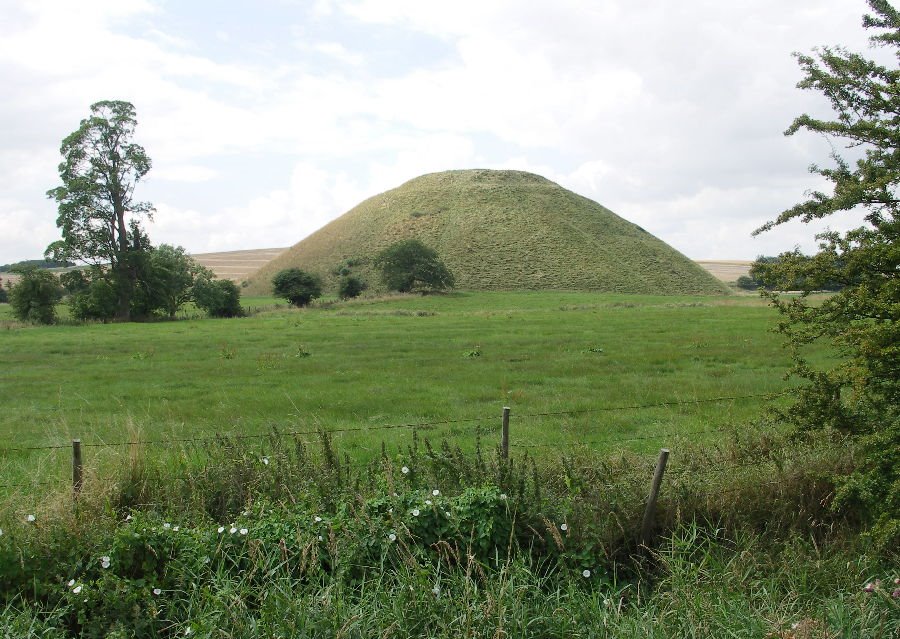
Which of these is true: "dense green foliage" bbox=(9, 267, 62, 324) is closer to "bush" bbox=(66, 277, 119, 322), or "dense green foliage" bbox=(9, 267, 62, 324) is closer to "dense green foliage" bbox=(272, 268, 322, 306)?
"bush" bbox=(66, 277, 119, 322)

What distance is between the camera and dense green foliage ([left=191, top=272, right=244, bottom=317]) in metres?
54.8

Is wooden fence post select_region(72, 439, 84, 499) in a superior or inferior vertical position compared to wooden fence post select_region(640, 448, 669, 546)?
superior

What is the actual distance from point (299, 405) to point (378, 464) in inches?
292

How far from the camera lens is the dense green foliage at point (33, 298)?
46.3m

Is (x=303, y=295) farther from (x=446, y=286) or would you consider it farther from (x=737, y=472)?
(x=737, y=472)

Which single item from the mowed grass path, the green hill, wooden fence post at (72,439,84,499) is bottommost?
the mowed grass path

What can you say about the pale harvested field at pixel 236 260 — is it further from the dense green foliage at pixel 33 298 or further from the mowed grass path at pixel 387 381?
the mowed grass path at pixel 387 381

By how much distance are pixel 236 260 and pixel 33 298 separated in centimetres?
12265

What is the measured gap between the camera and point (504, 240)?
10512 cm

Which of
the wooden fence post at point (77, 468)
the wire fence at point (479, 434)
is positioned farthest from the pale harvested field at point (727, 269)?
the wooden fence post at point (77, 468)

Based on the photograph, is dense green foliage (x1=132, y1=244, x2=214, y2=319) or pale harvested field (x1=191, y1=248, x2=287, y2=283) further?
pale harvested field (x1=191, y1=248, x2=287, y2=283)

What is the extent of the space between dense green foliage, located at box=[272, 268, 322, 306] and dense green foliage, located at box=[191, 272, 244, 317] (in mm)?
9305

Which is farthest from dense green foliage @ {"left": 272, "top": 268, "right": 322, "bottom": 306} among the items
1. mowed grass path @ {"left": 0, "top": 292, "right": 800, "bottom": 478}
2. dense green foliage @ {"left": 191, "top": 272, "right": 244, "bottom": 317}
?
mowed grass path @ {"left": 0, "top": 292, "right": 800, "bottom": 478}

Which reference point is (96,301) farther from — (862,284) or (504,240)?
(504,240)
